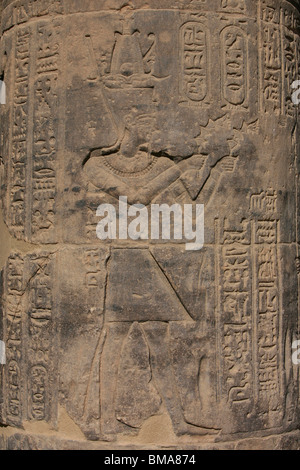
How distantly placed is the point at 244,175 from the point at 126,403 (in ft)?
4.65

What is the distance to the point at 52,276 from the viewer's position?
3.93m

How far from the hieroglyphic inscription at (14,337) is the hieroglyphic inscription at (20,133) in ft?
0.82

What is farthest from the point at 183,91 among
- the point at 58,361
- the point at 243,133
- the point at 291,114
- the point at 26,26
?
the point at 58,361

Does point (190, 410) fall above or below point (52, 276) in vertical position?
below

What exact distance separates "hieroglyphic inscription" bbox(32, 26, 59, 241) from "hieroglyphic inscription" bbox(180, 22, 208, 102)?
2.36ft

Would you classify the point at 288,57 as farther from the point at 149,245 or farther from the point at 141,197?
the point at 149,245

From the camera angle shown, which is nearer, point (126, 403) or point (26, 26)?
point (126, 403)

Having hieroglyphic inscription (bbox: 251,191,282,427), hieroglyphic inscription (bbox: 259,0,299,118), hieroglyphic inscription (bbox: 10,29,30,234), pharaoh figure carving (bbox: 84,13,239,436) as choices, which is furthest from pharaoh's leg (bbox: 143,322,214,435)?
hieroglyphic inscription (bbox: 259,0,299,118)

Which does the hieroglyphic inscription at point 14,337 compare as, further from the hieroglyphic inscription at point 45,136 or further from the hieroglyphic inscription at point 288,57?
the hieroglyphic inscription at point 288,57

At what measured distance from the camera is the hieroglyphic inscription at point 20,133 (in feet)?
13.4

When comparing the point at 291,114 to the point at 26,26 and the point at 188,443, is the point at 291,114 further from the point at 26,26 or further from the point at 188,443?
the point at 188,443

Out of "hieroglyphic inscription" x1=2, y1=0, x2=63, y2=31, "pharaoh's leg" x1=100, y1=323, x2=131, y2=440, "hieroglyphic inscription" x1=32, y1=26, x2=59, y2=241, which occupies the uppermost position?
"hieroglyphic inscription" x1=2, y1=0, x2=63, y2=31

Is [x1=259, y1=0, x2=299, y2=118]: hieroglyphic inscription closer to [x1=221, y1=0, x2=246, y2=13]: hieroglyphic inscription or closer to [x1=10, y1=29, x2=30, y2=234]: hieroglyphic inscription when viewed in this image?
[x1=221, y1=0, x2=246, y2=13]: hieroglyphic inscription

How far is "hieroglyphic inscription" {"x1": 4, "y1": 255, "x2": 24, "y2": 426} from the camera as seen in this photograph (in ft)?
13.3
